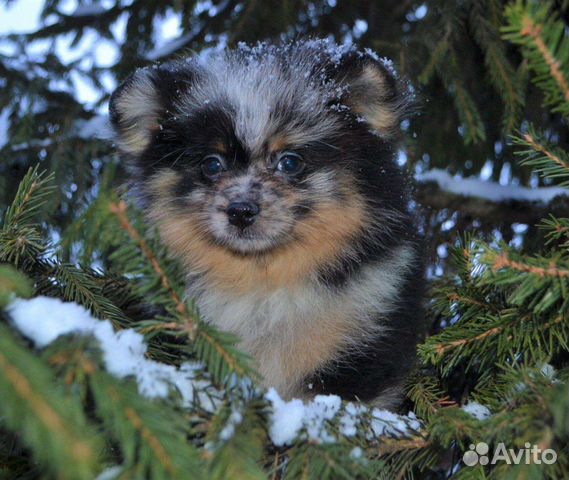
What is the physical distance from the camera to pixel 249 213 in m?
2.60

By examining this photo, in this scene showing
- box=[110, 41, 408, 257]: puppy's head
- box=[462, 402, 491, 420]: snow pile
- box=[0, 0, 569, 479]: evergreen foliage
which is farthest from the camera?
box=[110, 41, 408, 257]: puppy's head

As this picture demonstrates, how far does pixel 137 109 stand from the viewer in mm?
2941

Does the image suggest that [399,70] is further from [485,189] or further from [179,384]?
[179,384]

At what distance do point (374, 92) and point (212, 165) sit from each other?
29.7 inches

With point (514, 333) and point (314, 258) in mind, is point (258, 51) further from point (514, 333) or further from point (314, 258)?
point (514, 333)

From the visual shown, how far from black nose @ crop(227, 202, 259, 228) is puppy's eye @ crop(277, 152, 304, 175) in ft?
0.87

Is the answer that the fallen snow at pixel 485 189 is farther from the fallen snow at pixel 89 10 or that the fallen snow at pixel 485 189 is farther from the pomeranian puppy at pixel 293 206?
the fallen snow at pixel 89 10

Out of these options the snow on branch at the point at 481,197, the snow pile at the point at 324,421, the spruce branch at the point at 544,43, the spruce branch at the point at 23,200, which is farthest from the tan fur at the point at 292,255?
the snow on branch at the point at 481,197

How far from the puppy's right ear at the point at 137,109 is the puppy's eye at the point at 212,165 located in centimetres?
32

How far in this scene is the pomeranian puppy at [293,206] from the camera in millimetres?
2607

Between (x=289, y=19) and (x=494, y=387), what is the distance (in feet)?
9.22

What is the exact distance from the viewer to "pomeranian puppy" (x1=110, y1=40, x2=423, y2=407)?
261cm

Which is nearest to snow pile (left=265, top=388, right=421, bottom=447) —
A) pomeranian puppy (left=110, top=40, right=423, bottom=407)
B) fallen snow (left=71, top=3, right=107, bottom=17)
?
pomeranian puppy (left=110, top=40, right=423, bottom=407)

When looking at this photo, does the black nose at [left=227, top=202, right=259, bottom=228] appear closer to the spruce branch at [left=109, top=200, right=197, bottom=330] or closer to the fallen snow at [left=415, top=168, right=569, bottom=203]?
the spruce branch at [left=109, top=200, right=197, bottom=330]
